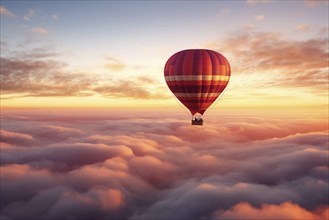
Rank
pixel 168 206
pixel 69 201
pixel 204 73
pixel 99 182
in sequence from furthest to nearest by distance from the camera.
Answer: pixel 99 182 → pixel 69 201 → pixel 168 206 → pixel 204 73

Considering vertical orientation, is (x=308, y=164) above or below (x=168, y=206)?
above

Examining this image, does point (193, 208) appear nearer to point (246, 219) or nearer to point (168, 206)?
point (168, 206)

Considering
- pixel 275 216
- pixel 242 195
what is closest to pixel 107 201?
pixel 242 195

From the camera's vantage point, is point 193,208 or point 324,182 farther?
point 324,182

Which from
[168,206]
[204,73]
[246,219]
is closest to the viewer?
[204,73]

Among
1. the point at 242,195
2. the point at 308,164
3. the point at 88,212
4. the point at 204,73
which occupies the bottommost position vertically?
the point at 88,212
